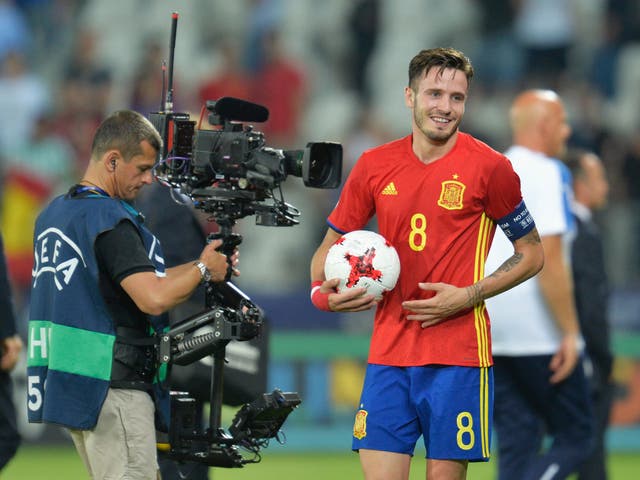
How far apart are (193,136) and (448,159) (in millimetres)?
1123

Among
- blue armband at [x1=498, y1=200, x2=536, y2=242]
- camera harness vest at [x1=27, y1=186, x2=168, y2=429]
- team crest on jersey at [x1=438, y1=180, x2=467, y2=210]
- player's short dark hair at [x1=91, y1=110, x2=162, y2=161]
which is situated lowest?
camera harness vest at [x1=27, y1=186, x2=168, y2=429]

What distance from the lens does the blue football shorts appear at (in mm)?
5703

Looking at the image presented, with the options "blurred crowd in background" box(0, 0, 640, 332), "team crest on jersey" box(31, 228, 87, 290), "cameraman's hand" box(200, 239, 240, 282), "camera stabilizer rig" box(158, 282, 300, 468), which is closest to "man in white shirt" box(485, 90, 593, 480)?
"camera stabilizer rig" box(158, 282, 300, 468)

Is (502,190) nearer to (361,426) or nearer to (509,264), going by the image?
(509,264)

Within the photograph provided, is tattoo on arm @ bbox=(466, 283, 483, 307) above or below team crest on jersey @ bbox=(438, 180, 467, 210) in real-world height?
below

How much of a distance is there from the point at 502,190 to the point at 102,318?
5.86 feet

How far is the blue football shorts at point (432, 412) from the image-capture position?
5.70 m

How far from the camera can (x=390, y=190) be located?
589 centimetres

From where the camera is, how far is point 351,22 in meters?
15.9

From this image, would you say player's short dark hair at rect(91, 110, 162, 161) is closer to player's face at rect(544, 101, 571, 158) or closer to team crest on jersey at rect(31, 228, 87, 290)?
team crest on jersey at rect(31, 228, 87, 290)

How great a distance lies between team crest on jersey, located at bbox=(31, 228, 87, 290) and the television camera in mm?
500

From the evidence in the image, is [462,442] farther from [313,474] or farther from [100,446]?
[313,474]

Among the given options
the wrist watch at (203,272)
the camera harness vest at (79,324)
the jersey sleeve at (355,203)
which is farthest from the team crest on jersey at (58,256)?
the jersey sleeve at (355,203)

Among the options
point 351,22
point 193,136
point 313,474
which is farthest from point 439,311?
point 351,22
